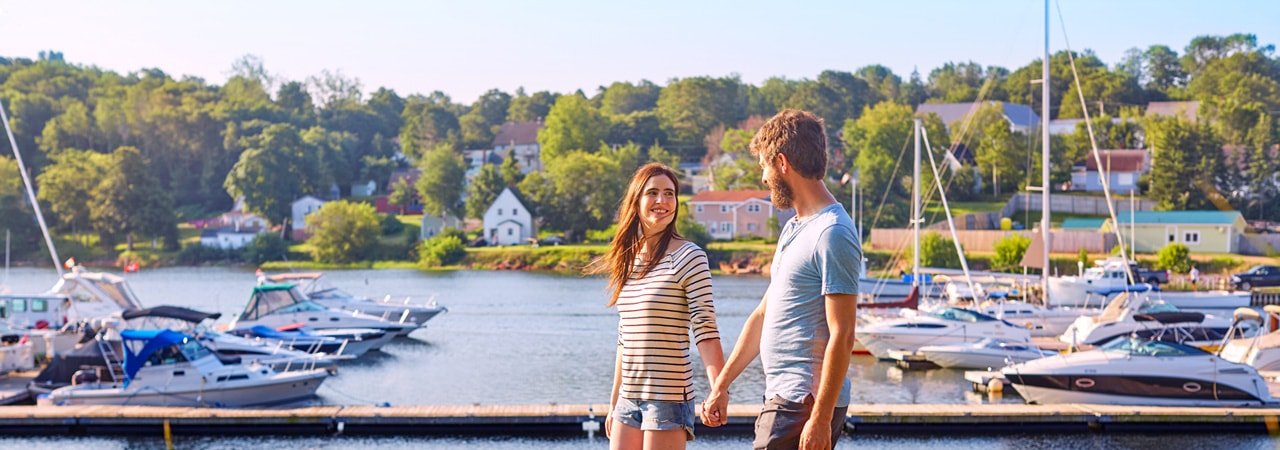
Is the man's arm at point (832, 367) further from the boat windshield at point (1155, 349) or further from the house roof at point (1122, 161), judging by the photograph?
the house roof at point (1122, 161)

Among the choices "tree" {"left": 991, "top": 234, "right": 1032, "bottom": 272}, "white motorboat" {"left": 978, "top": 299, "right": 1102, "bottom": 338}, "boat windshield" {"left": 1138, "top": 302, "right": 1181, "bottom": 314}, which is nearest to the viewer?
"boat windshield" {"left": 1138, "top": 302, "right": 1181, "bottom": 314}

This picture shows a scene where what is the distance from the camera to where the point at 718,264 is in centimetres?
8594

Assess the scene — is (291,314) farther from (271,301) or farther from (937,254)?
(937,254)

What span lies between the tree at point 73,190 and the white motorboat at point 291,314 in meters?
72.3

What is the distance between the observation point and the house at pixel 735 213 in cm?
9294

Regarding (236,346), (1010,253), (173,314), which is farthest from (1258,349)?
(1010,253)

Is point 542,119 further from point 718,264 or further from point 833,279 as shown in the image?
point 833,279

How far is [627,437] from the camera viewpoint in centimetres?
741

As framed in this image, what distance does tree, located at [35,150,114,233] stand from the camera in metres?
105

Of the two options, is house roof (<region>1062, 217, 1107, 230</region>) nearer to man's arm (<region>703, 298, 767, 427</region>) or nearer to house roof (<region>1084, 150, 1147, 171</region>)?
house roof (<region>1084, 150, 1147, 171</region>)

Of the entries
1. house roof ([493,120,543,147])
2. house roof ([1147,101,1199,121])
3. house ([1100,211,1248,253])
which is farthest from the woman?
house roof ([493,120,543,147])

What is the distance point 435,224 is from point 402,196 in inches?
436

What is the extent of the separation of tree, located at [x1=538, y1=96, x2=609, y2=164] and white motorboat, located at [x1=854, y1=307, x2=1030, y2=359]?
89211 mm

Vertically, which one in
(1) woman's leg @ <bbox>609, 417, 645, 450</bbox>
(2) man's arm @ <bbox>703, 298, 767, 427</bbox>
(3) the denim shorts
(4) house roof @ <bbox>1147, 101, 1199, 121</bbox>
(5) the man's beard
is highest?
(4) house roof @ <bbox>1147, 101, 1199, 121</bbox>
